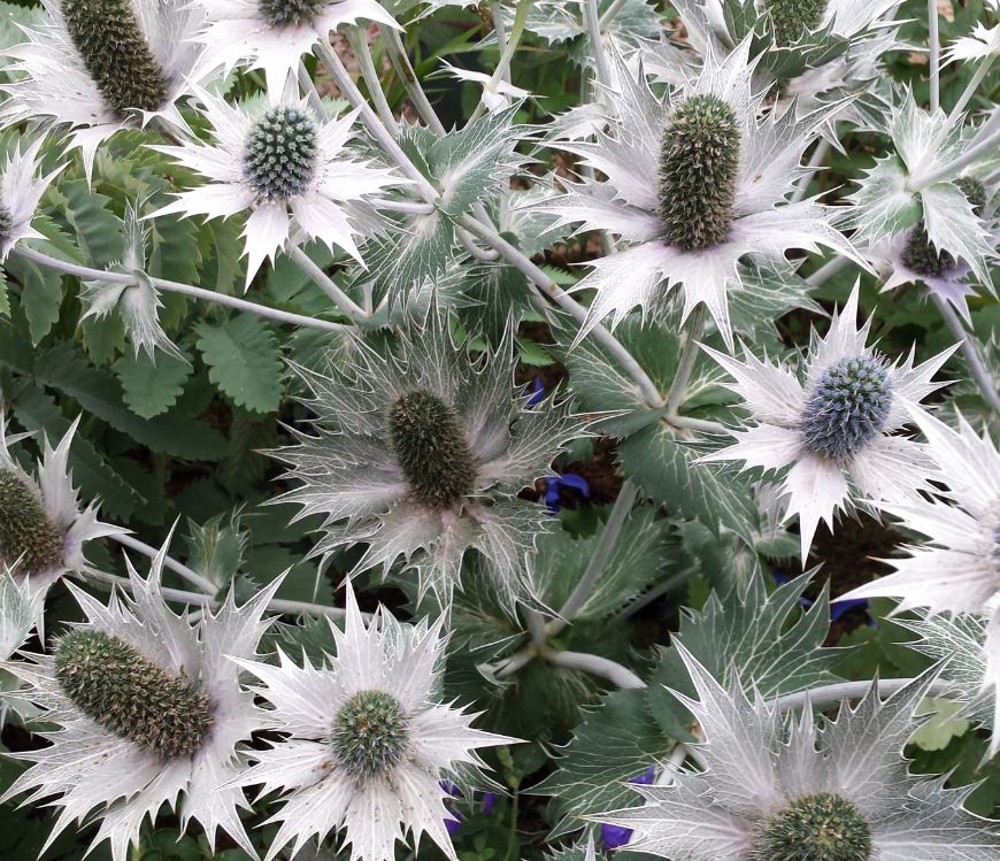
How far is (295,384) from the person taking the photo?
1551 millimetres

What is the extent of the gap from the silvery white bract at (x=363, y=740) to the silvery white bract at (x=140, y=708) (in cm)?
6

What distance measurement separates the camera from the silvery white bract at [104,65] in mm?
1085

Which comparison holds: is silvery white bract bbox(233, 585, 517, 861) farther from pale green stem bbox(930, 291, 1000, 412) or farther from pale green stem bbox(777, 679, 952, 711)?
pale green stem bbox(930, 291, 1000, 412)

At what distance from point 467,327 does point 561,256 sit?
935 millimetres

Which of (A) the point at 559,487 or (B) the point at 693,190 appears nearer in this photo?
(B) the point at 693,190

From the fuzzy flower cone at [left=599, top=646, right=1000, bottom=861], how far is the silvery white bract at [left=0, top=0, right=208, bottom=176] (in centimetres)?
89

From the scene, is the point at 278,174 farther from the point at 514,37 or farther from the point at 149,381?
the point at 149,381

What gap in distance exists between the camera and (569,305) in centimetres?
120

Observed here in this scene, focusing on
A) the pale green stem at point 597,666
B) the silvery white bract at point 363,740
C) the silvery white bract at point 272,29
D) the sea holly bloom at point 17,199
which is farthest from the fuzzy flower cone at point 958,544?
the sea holly bloom at point 17,199

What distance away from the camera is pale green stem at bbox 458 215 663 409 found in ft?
3.75

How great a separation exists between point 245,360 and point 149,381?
5.9 inches

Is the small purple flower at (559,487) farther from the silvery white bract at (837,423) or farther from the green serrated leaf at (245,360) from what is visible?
the silvery white bract at (837,423)

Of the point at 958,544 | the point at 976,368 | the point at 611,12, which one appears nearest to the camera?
the point at 958,544

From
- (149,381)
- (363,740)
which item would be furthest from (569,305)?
(149,381)
